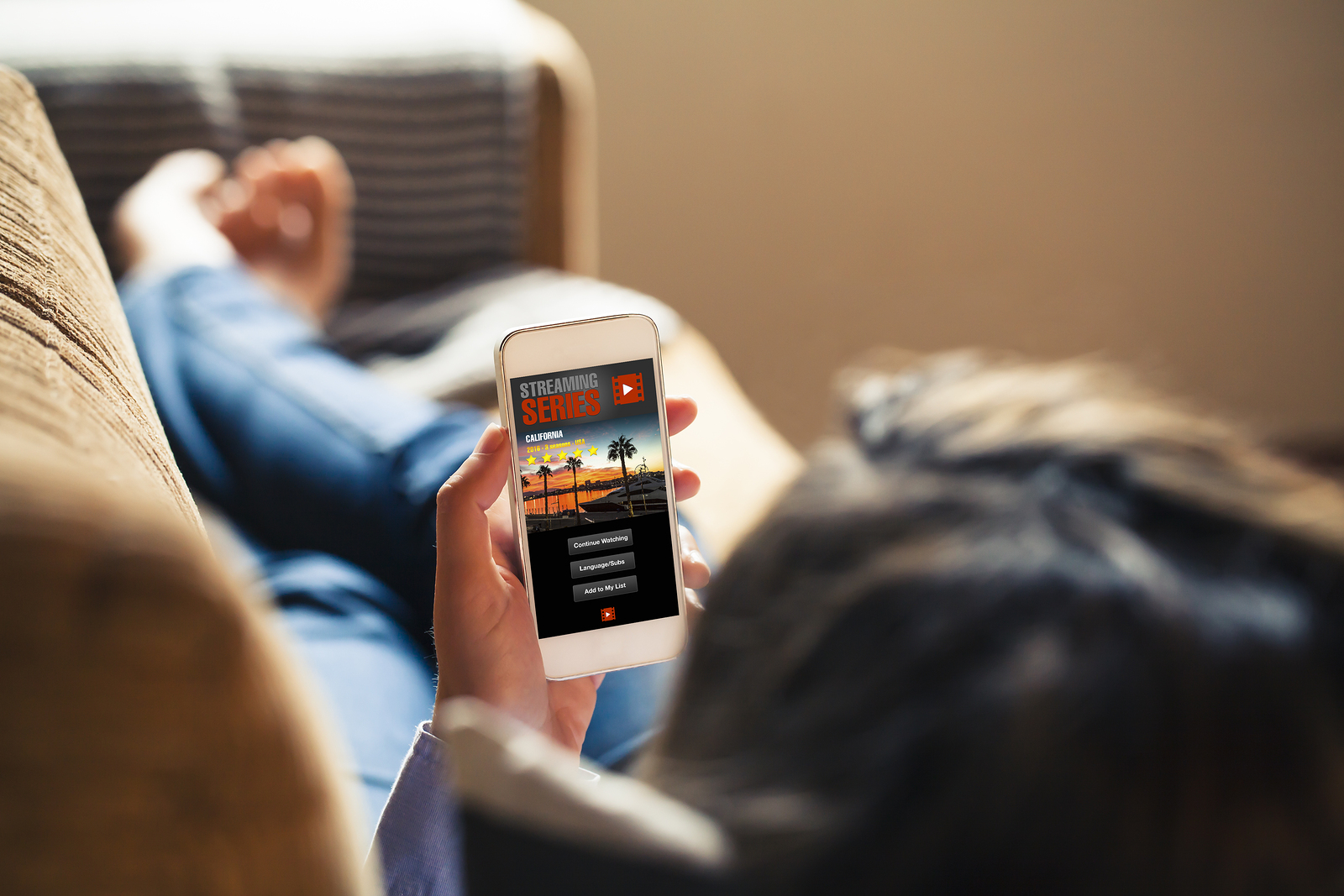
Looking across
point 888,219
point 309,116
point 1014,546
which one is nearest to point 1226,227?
point 888,219

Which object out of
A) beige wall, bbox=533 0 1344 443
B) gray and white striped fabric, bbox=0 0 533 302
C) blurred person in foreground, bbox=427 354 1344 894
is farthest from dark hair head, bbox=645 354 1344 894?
beige wall, bbox=533 0 1344 443

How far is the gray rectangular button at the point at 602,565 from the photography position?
42 cm

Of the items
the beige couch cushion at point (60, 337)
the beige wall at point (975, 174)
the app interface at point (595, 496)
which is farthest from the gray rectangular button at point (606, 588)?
the beige wall at point (975, 174)

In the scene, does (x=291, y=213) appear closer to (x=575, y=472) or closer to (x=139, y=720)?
(x=575, y=472)

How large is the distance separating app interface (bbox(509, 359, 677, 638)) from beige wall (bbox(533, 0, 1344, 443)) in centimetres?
92

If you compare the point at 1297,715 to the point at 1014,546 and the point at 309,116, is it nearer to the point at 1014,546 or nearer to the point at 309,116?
the point at 1014,546

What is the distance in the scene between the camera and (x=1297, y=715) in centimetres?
16

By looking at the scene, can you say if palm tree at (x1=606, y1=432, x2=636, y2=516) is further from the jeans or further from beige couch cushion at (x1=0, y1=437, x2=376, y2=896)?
beige couch cushion at (x1=0, y1=437, x2=376, y2=896)

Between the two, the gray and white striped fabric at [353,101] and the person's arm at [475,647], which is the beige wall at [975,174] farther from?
the person's arm at [475,647]

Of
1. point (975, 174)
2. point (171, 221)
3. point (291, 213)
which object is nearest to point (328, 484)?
point (171, 221)

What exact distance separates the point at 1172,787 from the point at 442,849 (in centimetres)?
29

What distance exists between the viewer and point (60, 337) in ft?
0.97

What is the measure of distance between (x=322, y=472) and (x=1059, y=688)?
0.51 meters

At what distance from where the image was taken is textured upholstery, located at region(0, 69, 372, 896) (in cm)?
16
